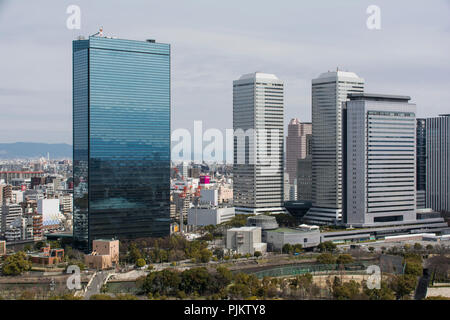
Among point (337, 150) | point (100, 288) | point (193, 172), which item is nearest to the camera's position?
point (100, 288)

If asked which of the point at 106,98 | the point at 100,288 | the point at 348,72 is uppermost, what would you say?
Answer: the point at 348,72

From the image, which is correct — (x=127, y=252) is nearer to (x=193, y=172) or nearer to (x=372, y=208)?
(x=372, y=208)

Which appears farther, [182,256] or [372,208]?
[372,208]

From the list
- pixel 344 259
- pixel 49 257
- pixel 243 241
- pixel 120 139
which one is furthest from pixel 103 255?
pixel 344 259

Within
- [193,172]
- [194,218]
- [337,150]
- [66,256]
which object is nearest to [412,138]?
[337,150]

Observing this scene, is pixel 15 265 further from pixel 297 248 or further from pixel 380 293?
pixel 380 293

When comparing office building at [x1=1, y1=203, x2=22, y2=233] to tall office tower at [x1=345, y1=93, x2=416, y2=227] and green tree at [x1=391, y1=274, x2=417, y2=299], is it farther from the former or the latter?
green tree at [x1=391, y1=274, x2=417, y2=299]

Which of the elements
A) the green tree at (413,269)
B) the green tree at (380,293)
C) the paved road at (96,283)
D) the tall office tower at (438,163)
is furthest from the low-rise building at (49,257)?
the tall office tower at (438,163)

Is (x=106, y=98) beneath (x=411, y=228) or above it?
above
